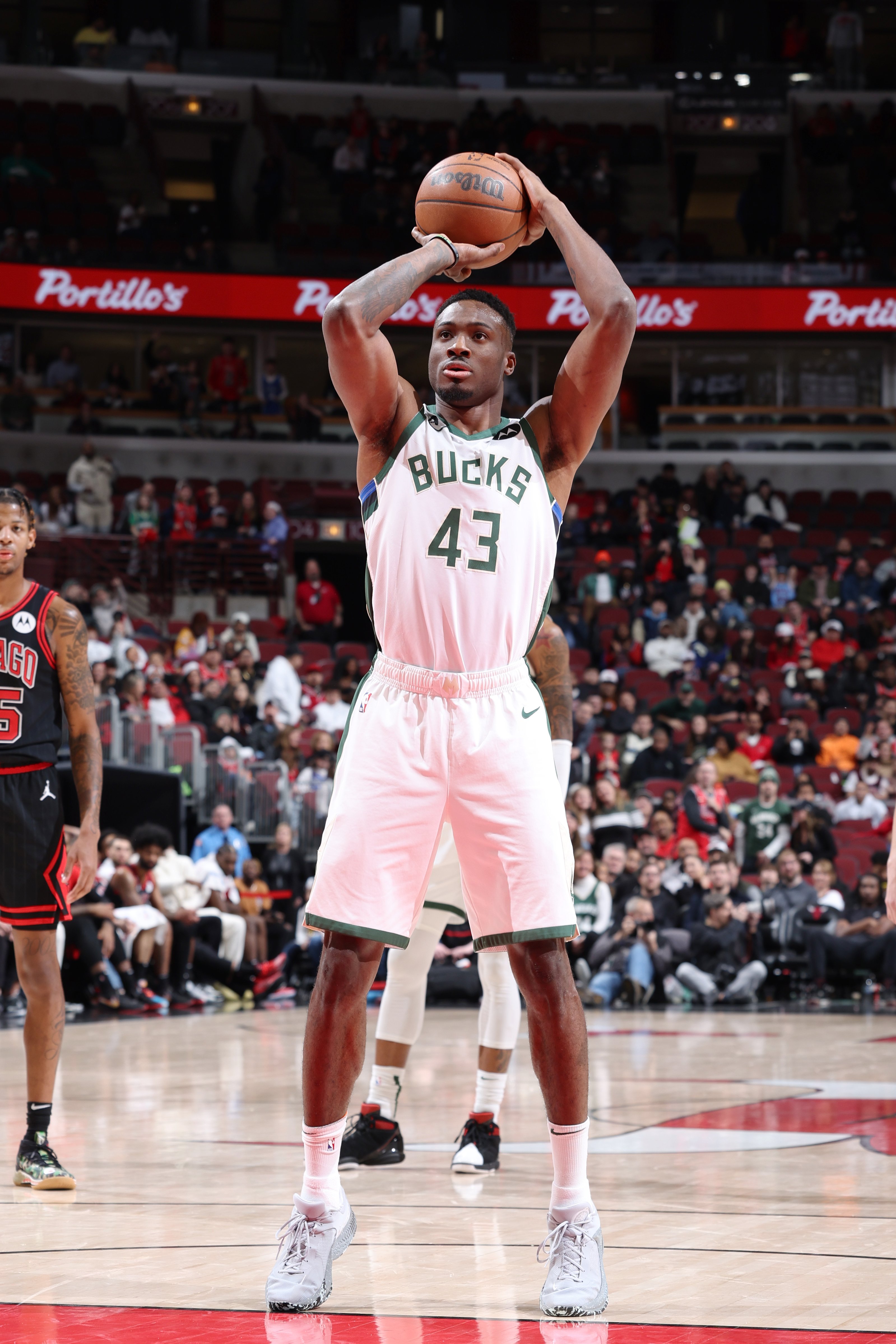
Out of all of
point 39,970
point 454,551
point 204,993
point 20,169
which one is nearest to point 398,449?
point 454,551

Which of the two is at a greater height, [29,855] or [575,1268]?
[29,855]

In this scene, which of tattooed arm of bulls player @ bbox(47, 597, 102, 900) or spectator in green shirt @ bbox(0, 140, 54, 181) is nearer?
tattooed arm of bulls player @ bbox(47, 597, 102, 900)

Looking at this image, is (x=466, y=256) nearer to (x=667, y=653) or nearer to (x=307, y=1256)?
(x=307, y=1256)

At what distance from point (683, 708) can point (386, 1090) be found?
12232mm

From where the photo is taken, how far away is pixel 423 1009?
562cm

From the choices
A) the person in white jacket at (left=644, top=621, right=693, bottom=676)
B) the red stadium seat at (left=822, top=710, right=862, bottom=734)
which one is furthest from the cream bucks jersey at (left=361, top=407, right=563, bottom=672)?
the person in white jacket at (left=644, top=621, right=693, bottom=676)

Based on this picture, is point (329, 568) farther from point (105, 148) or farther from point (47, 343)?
point (105, 148)

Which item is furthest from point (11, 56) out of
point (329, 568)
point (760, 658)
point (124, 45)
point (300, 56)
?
point (760, 658)

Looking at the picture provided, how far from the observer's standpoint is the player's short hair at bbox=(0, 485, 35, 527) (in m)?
5.23

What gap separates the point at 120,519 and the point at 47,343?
669cm

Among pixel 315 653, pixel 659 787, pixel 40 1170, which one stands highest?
pixel 315 653

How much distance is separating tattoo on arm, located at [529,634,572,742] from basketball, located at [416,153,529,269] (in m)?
1.81

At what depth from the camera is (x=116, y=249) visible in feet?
83.4

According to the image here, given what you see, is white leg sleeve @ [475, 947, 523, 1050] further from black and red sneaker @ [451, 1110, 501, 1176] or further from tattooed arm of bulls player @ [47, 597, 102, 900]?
tattooed arm of bulls player @ [47, 597, 102, 900]
